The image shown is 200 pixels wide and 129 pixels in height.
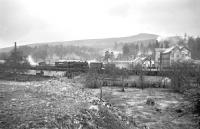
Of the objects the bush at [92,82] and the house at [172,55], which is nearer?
the bush at [92,82]

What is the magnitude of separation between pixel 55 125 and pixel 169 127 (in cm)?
749

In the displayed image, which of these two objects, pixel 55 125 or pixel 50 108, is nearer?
pixel 55 125

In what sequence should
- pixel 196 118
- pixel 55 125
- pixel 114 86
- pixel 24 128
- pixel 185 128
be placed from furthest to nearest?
pixel 114 86
pixel 196 118
pixel 185 128
pixel 55 125
pixel 24 128

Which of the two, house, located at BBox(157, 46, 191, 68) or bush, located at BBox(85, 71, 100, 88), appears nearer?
bush, located at BBox(85, 71, 100, 88)

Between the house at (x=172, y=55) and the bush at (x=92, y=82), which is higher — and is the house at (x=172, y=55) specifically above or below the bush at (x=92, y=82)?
above

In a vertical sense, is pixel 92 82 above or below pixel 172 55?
below

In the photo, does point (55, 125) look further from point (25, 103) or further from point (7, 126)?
point (25, 103)

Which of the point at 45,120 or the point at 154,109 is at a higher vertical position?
the point at 45,120

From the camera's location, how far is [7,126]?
595 centimetres

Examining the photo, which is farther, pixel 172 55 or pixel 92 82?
pixel 172 55

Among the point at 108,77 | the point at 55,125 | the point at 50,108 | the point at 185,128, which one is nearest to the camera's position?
the point at 55,125

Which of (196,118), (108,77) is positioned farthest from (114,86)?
(196,118)

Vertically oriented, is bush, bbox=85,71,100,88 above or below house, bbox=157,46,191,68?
below

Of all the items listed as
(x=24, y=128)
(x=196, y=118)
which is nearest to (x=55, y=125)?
(x=24, y=128)
